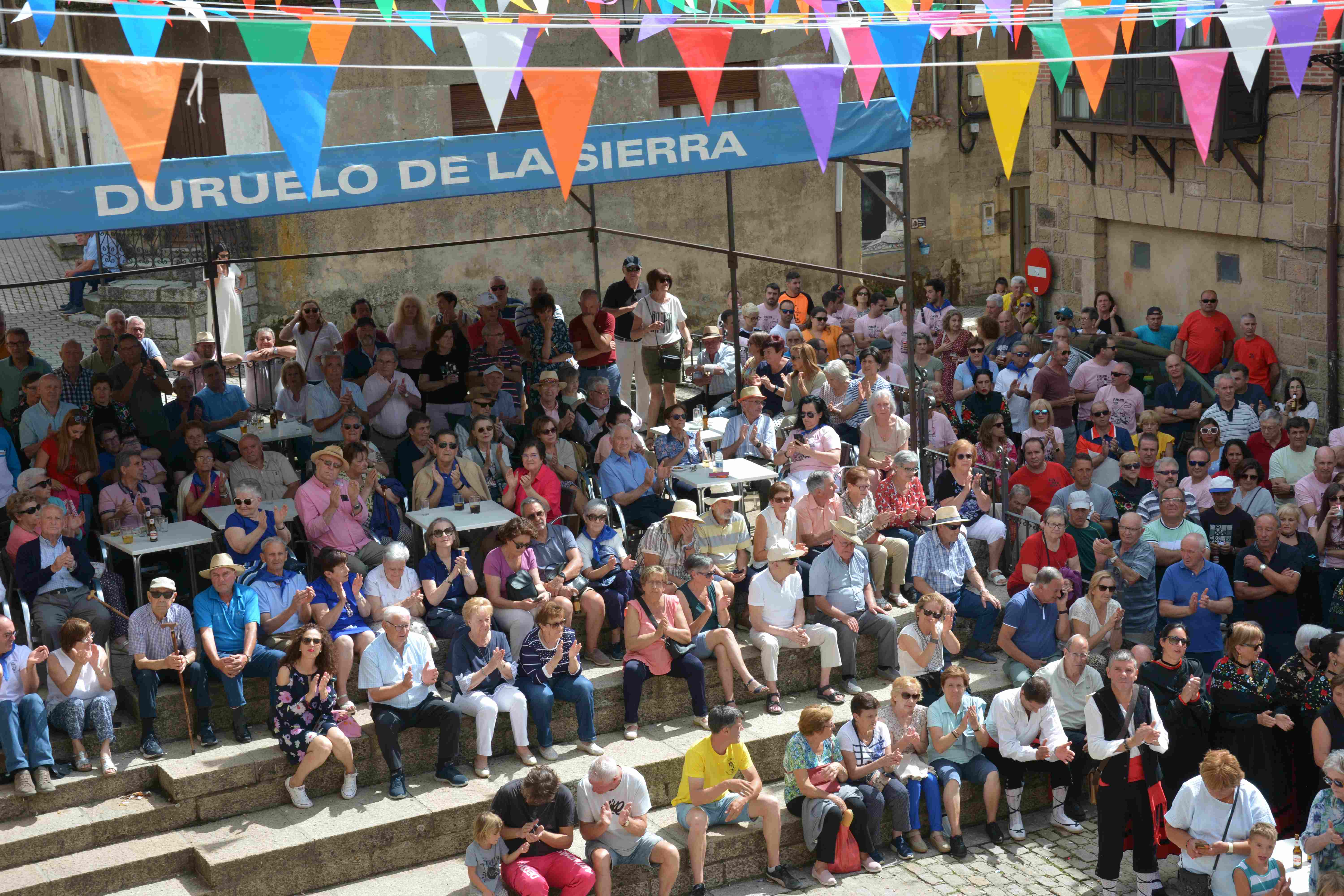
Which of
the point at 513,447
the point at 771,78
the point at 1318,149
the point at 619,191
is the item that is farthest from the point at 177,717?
the point at 771,78

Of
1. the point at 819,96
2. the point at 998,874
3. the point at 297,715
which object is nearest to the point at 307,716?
the point at 297,715

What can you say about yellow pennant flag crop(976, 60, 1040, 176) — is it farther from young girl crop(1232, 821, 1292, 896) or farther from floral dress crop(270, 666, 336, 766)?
Result: floral dress crop(270, 666, 336, 766)

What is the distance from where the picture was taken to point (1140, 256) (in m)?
17.4

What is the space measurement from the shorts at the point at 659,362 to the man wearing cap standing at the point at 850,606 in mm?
3746

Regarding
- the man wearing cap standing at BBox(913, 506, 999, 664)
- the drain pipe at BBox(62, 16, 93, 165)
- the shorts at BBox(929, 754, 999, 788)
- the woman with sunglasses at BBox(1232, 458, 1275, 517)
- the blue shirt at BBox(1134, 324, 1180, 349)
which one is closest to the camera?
the shorts at BBox(929, 754, 999, 788)

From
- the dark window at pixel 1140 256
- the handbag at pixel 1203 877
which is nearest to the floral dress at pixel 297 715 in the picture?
the handbag at pixel 1203 877

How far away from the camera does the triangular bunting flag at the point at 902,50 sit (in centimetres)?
848

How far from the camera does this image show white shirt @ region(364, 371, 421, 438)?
12.2m

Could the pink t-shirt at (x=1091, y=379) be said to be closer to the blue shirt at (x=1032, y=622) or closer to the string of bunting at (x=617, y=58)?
the blue shirt at (x=1032, y=622)

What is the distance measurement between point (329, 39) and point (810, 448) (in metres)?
5.17

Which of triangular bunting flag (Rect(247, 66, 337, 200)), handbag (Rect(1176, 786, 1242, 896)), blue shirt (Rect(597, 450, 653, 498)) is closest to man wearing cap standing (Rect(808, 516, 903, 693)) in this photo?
blue shirt (Rect(597, 450, 653, 498))

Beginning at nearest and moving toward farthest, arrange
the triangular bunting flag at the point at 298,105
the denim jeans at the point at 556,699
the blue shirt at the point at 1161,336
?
1. the triangular bunting flag at the point at 298,105
2. the denim jeans at the point at 556,699
3. the blue shirt at the point at 1161,336

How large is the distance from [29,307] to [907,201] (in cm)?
1417

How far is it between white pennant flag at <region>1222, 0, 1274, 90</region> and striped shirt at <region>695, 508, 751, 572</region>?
4394 mm
